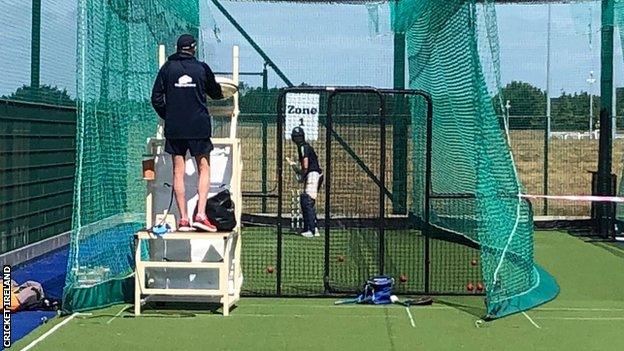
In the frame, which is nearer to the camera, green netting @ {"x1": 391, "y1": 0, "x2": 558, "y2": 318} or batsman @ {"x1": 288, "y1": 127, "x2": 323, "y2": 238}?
green netting @ {"x1": 391, "y1": 0, "x2": 558, "y2": 318}

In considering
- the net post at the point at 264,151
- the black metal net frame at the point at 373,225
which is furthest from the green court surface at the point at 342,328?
the net post at the point at 264,151

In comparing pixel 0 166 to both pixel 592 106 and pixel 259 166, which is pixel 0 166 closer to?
pixel 259 166

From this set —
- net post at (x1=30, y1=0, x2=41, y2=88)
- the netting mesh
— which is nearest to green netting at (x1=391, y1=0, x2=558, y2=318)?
the netting mesh

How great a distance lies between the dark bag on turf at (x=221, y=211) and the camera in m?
8.56

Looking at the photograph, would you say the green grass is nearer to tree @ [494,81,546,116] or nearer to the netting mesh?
the netting mesh

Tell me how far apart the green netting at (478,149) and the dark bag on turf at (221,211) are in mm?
2233

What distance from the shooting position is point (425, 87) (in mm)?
13406

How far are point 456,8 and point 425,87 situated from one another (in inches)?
142

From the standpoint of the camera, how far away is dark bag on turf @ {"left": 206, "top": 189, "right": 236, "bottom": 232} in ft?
28.1

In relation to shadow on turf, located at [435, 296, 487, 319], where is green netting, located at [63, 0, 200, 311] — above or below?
above

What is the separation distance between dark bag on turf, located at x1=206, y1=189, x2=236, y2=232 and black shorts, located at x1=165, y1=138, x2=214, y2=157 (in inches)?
16.8

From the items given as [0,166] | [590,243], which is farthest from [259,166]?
[0,166]

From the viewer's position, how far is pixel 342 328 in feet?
26.0

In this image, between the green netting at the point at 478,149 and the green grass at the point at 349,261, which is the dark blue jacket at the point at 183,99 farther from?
the green netting at the point at 478,149
